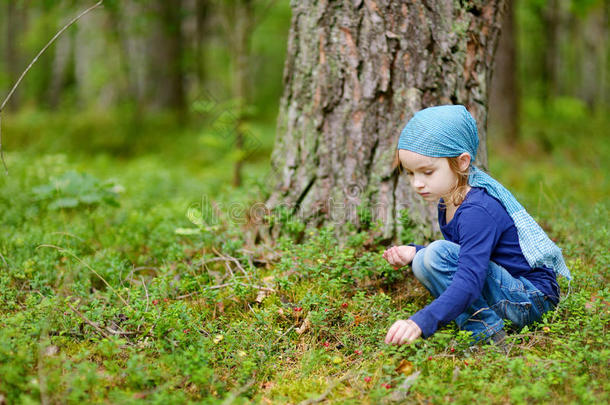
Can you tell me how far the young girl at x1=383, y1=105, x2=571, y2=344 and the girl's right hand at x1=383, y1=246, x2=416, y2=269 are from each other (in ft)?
0.51

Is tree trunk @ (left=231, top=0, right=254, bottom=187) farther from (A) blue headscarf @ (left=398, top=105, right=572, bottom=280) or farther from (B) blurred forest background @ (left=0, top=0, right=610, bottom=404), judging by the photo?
(A) blue headscarf @ (left=398, top=105, right=572, bottom=280)

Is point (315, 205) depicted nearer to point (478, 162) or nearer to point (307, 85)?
point (307, 85)

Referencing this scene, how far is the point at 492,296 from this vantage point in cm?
245

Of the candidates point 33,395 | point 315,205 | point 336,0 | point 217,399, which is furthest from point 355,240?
point 33,395

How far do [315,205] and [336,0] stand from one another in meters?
1.42

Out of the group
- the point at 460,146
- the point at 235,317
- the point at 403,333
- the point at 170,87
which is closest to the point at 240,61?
the point at 235,317

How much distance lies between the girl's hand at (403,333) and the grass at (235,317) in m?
0.06

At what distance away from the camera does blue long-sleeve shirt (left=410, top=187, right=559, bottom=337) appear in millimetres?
2211

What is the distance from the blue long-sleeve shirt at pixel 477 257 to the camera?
221 centimetres

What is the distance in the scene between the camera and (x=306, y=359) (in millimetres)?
2340

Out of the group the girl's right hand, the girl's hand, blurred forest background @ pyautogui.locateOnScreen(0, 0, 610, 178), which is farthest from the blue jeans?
blurred forest background @ pyautogui.locateOnScreen(0, 0, 610, 178)

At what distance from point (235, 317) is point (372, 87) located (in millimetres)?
1751

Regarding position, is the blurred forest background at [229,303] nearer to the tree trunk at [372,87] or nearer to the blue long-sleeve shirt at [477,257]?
the blue long-sleeve shirt at [477,257]

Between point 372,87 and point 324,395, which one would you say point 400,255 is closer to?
point 324,395
